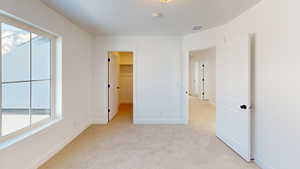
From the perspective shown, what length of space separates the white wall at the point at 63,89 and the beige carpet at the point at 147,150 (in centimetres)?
23

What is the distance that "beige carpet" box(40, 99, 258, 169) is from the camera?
7.84ft

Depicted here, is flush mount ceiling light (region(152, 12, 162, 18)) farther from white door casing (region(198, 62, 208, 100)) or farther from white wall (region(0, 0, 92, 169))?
white door casing (region(198, 62, 208, 100))

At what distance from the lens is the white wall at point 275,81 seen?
180 centimetres

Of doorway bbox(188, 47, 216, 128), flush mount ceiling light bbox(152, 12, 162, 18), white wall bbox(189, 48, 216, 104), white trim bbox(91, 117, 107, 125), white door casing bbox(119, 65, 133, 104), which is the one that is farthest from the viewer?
white door casing bbox(119, 65, 133, 104)

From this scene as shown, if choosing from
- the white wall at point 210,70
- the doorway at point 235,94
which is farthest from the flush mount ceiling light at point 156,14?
the white wall at point 210,70

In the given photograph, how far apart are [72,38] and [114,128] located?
88.3 inches

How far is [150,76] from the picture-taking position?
178 inches

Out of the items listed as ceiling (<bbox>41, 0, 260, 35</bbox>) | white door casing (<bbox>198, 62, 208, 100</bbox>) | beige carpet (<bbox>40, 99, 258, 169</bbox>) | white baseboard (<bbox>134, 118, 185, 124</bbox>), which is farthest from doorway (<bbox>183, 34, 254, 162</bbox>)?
white door casing (<bbox>198, 62, 208, 100</bbox>)

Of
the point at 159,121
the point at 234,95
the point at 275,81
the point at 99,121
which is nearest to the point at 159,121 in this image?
the point at 159,121

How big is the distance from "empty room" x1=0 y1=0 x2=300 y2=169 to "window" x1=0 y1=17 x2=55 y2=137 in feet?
0.05

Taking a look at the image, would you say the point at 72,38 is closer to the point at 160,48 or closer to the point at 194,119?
the point at 160,48

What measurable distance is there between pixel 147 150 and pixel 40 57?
232 centimetres

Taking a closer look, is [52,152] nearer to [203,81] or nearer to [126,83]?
[126,83]

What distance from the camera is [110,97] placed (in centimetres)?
475
